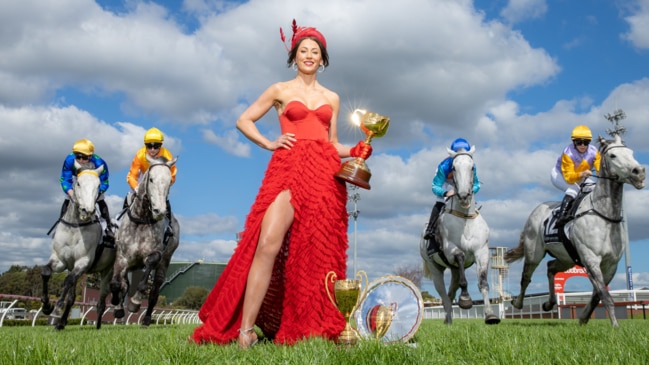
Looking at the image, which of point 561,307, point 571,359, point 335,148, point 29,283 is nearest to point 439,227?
point 335,148

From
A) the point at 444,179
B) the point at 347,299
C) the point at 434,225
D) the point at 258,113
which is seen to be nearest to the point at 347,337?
the point at 347,299

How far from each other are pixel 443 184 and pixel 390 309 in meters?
6.68

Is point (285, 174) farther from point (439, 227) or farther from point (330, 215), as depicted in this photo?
point (439, 227)

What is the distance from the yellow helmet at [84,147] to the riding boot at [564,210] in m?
8.85

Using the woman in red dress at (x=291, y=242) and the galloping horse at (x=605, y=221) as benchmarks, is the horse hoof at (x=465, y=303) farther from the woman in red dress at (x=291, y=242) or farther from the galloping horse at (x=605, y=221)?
the woman in red dress at (x=291, y=242)

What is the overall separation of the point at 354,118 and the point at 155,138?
642cm

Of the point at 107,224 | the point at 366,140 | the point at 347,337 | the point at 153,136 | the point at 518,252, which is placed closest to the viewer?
the point at 347,337

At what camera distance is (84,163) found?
10.5 meters

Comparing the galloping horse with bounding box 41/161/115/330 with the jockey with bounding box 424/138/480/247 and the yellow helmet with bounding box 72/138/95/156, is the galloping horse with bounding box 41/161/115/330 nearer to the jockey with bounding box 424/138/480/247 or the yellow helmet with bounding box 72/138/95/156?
the yellow helmet with bounding box 72/138/95/156

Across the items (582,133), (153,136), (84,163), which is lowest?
(84,163)

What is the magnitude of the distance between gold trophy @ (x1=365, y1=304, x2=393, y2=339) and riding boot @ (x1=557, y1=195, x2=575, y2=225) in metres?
6.46

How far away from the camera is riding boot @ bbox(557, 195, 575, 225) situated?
10.2 meters

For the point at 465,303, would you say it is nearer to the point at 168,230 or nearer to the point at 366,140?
the point at 168,230

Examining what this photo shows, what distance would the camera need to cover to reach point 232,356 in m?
3.59
